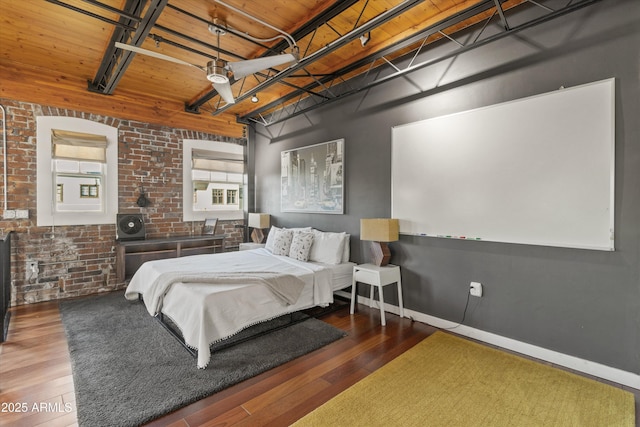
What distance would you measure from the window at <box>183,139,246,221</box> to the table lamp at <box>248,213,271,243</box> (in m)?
0.50

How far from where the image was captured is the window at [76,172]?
4047mm

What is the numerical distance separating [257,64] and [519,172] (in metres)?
2.54

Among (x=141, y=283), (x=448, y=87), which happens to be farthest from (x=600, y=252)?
(x=141, y=283)

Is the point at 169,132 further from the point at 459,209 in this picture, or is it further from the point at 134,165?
the point at 459,209

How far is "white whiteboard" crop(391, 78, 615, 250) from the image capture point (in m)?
2.29

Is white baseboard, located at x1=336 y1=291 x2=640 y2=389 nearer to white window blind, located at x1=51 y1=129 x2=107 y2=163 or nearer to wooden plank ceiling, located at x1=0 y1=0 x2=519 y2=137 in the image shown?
wooden plank ceiling, located at x1=0 y1=0 x2=519 y2=137

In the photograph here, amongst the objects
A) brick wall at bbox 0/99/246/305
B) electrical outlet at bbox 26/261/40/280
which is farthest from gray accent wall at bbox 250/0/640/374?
electrical outlet at bbox 26/261/40/280

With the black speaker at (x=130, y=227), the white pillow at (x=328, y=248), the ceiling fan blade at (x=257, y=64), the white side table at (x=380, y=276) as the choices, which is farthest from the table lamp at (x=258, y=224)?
the ceiling fan blade at (x=257, y=64)

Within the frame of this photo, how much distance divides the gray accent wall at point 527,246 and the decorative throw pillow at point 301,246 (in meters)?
0.62

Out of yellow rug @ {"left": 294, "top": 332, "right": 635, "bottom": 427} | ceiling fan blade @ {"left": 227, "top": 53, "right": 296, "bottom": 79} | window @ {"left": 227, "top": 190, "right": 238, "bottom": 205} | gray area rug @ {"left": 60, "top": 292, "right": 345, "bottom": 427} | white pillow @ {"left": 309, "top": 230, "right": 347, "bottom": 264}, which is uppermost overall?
ceiling fan blade @ {"left": 227, "top": 53, "right": 296, "bottom": 79}

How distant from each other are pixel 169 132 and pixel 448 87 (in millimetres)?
4406

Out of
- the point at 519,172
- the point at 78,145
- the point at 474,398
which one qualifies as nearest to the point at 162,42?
the point at 78,145

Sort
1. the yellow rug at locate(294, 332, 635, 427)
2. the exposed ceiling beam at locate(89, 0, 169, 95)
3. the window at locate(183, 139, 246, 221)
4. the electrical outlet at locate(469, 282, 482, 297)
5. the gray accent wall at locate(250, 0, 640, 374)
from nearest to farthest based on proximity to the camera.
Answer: the yellow rug at locate(294, 332, 635, 427) < the gray accent wall at locate(250, 0, 640, 374) < the exposed ceiling beam at locate(89, 0, 169, 95) < the electrical outlet at locate(469, 282, 482, 297) < the window at locate(183, 139, 246, 221)

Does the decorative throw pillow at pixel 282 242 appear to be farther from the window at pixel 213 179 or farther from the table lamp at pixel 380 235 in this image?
the window at pixel 213 179
